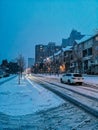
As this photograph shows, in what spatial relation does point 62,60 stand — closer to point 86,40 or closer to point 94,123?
point 86,40

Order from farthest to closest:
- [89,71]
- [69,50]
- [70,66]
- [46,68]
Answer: [46,68] → [69,50] → [70,66] → [89,71]

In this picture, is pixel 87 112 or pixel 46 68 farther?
pixel 46 68

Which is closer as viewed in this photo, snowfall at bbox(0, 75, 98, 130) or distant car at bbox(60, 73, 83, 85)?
snowfall at bbox(0, 75, 98, 130)

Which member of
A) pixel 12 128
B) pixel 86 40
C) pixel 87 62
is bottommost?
pixel 12 128

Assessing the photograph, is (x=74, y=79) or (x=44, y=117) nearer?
(x=44, y=117)

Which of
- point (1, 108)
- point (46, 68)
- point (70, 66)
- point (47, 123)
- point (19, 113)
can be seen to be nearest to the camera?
point (47, 123)

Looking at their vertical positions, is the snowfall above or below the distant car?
below

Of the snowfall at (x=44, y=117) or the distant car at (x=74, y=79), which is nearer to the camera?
the snowfall at (x=44, y=117)

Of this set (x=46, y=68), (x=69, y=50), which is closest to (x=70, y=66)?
(x=69, y=50)

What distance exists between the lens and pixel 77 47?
350ft

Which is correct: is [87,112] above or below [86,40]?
below

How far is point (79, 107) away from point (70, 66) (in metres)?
104

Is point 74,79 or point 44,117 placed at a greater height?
point 74,79

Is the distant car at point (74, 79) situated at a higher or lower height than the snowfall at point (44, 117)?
higher
